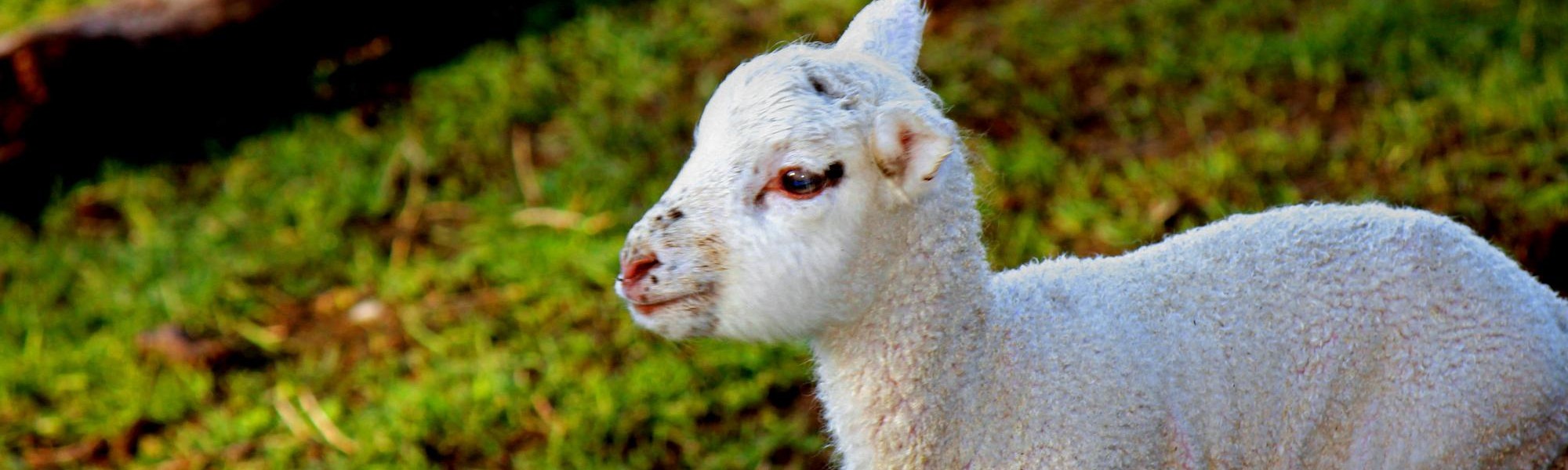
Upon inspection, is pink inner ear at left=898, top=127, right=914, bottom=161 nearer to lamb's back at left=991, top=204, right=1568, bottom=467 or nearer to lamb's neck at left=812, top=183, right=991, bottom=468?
lamb's neck at left=812, top=183, right=991, bottom=468

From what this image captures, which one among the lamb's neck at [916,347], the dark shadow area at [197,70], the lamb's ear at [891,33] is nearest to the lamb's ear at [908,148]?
the lamb's neck at [916,347]

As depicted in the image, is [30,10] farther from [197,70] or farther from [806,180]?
[806,180]

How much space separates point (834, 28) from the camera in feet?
19.7

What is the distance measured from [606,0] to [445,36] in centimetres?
80

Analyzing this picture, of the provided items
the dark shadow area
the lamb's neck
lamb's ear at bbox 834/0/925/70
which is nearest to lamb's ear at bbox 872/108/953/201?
the lamb's neck

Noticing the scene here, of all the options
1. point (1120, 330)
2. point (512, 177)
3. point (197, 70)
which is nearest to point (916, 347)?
point (1120, 330)

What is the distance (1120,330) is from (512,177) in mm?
3622

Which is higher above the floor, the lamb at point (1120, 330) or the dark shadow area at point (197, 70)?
the lamb at point (1120, 330)

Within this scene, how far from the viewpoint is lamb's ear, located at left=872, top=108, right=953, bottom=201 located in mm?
2006

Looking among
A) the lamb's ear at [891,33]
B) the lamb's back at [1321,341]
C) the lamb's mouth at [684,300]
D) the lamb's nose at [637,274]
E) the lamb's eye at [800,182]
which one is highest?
the lamb's ear at [891,33]

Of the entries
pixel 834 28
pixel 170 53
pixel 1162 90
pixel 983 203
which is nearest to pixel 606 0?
pixel 834 28

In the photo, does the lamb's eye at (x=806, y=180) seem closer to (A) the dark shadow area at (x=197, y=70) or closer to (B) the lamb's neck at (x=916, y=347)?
(B) the lamb's neck at (x=916, y=347)

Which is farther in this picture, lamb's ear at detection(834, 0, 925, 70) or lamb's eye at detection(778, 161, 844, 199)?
lamb's ear at detection(834, 0, 925, 70)

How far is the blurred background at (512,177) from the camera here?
4117 mm
